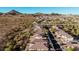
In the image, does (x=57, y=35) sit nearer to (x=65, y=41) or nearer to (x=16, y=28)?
(x=65, y=41)

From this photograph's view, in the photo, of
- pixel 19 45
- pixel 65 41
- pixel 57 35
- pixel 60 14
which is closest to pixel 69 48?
pixel 65 41

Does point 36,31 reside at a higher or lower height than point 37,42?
higher

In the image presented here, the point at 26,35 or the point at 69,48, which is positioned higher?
the point at 26,35

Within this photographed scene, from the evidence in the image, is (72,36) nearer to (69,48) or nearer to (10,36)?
(69,48)
